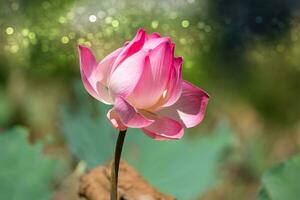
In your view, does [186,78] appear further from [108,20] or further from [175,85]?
[175,85]

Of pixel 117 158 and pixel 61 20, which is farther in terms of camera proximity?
pixel 61 20

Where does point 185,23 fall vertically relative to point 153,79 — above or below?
above

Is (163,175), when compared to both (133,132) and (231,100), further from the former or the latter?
(231,100)

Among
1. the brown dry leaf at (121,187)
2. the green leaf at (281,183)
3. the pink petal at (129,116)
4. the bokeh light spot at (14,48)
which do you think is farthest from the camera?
the bokeh light spot at (14,48)

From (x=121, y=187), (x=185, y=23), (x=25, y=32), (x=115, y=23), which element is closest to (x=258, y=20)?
(x=185, y=23)

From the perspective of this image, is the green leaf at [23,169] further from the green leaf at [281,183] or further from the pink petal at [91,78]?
the pink petal at [91,78]

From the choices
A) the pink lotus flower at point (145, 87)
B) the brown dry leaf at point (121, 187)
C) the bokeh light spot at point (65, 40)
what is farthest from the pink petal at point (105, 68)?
the bokeh light spot at point (65, 40)
